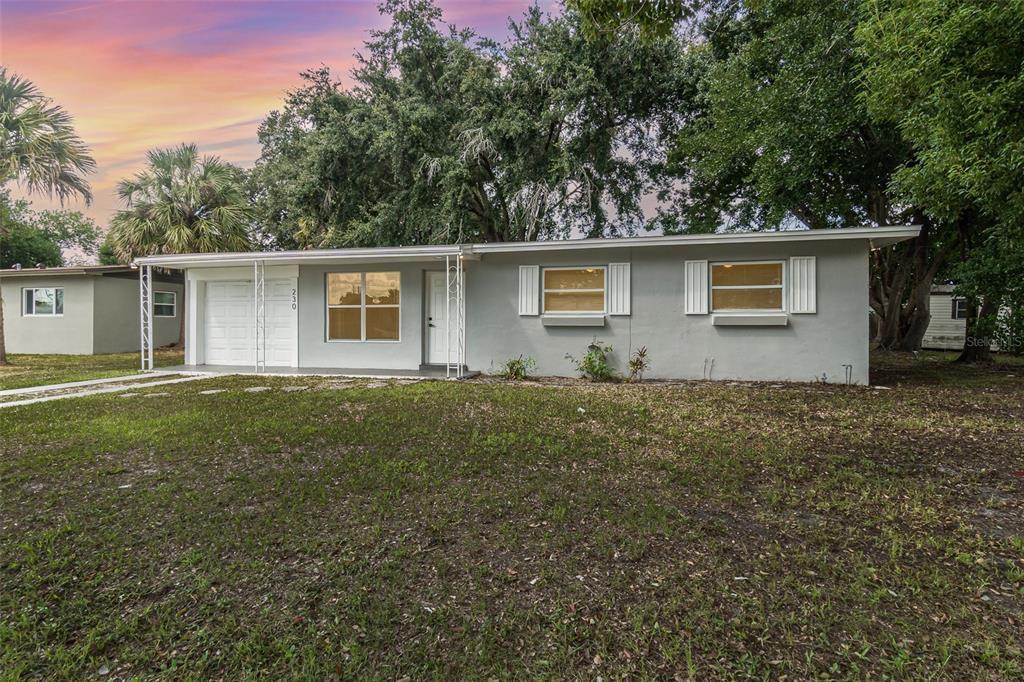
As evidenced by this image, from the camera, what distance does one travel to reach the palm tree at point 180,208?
52.1ft

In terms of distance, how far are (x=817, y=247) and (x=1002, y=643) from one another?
7650 millimetres

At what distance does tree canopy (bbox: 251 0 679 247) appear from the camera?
1416 cm

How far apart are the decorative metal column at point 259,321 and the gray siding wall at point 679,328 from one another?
13.7 feet

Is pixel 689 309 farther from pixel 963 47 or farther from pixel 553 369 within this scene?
pixel 963 47

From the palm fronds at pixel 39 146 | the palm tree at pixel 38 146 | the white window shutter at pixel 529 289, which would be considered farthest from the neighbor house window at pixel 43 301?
the white window shutter at pixel 529 289

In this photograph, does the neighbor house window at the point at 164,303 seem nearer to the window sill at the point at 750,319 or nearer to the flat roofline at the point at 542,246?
the flat roofline at the point at 542,246

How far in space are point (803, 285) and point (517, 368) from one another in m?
4.92

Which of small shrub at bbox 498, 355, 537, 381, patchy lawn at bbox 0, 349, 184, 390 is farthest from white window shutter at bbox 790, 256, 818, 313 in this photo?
patchy lawn at bbox 0, 349, 184, 390

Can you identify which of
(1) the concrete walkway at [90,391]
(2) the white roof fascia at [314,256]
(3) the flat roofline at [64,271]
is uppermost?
(3) the flat roofline at [64,271]

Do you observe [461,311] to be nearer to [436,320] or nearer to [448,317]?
[448,317]

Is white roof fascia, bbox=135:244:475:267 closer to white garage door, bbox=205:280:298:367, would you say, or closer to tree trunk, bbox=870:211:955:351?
white garage door, bbox=205:280:298:367

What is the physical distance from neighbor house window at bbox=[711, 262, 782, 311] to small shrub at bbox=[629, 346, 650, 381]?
4.63ft

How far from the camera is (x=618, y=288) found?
30.6 feet

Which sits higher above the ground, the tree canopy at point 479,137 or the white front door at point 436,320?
the tree canopy at point 479,137
